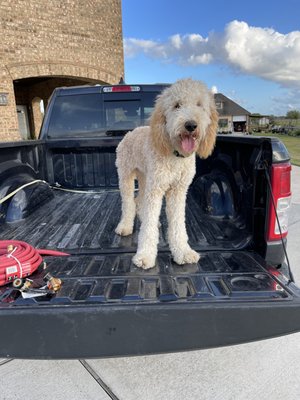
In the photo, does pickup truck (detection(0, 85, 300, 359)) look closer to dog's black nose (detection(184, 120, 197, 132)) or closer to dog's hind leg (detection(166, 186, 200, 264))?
dog's hind leg (detection(166, 186, 200, 264))

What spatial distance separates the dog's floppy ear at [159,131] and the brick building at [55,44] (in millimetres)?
10733

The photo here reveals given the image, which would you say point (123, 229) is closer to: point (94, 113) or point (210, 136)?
point (210, 136)

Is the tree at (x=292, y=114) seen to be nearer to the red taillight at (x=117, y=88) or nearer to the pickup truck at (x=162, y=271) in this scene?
the red taillight at (x=117, y=88)

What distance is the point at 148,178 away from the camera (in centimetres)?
248

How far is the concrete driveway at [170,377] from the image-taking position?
205 cm

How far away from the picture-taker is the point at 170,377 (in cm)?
220

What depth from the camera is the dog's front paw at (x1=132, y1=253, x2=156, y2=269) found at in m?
2.19

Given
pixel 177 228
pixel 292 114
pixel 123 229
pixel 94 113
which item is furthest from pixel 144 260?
pixel 292 114

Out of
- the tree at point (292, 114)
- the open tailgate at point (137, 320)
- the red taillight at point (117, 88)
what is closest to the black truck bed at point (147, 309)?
the open tailgate at point (137, 320)

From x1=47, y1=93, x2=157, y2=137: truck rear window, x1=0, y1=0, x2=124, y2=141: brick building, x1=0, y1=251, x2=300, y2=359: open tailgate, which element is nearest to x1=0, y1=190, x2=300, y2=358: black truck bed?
x1=0, y1=251, x2=300, y2=359: open tailgate

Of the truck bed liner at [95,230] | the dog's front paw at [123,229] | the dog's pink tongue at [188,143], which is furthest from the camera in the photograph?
the dog's front paw at [123,229]

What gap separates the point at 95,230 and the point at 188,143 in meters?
1.35

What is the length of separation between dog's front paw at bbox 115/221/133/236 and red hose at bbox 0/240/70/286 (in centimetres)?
96

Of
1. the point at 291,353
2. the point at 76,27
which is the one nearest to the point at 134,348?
the point at 291,353
